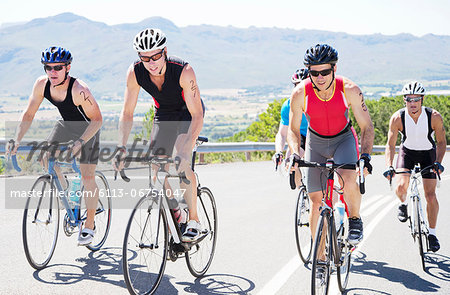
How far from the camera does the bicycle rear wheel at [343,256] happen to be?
5.23 m

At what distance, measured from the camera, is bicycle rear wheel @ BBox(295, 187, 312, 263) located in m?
6.57

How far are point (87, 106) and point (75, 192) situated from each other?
0.97 metres

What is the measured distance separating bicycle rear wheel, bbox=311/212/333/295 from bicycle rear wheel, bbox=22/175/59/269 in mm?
2909

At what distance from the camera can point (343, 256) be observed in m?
5.34

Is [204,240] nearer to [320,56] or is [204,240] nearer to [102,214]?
[102,214]

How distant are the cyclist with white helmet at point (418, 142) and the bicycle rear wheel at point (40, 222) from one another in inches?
160

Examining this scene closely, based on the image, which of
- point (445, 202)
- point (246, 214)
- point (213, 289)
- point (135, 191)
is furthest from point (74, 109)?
point (445, 202)

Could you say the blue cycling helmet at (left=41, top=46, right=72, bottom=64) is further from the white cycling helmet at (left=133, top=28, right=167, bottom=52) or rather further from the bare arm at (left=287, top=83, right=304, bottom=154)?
the bare arm at (left=287, top=83, right=304, bottom=154)

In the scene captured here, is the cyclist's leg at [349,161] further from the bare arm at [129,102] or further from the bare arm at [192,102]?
the bare arm at [129,102]

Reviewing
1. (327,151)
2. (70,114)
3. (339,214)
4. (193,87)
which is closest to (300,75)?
(327,151)

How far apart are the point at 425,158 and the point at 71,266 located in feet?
14.8

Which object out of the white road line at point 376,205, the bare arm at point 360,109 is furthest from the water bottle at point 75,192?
the white road line at point 376,205

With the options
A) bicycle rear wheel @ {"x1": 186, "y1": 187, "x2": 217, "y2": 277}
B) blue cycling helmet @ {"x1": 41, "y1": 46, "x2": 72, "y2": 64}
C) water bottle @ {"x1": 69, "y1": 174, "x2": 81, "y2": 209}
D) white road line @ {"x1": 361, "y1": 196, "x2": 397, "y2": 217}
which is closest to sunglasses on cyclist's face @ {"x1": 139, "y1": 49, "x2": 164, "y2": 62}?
blue cycling helmet @ {"x1": 41, "y1": 46, "x2": 72, "y2": 64}

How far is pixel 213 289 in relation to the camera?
5402mm
